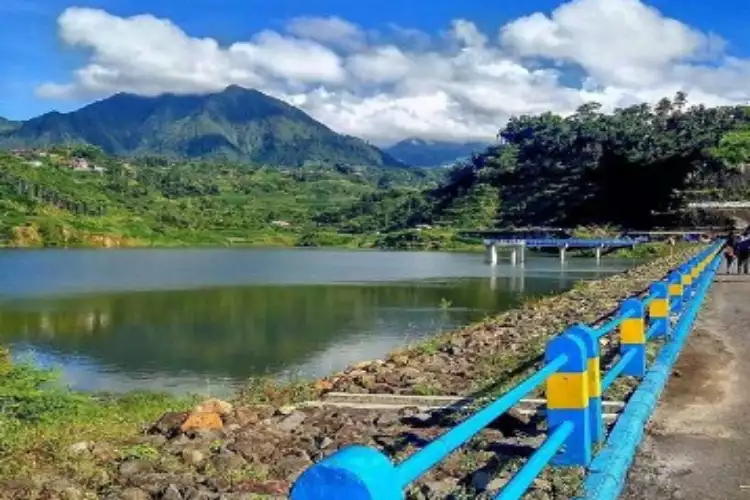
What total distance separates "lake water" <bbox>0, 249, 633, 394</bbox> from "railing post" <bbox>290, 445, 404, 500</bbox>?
21.3 m

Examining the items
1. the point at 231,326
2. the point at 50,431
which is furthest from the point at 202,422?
the point at 231,326

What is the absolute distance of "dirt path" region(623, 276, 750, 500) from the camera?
584 cm

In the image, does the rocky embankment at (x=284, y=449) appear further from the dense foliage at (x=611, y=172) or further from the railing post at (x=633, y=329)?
the dense foliage at (x=611, y=172)

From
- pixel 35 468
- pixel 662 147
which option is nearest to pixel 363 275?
pixel 35 468

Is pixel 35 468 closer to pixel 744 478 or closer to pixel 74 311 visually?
pixel 744 478

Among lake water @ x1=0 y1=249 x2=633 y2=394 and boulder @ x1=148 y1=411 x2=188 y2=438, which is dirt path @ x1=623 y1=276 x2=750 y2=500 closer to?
boulder @ x1=148 y1=411 x2=188 y2=438

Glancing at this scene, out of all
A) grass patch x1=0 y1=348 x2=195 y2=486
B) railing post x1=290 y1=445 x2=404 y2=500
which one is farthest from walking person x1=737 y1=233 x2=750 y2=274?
railing post x1=290 y1=445 x2=404 y2=500

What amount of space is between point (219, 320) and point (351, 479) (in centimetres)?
3993

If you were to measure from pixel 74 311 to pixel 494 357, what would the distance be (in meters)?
36.1

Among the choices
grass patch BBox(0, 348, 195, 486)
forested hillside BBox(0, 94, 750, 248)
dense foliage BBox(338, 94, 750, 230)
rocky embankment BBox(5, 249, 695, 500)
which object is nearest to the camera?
rocky embankment BBox(5, 249, 695, 500)

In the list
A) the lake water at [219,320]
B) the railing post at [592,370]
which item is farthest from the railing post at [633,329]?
the lake water at [219,320]

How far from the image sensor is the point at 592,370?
5.82 meters

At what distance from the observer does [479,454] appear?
691cm

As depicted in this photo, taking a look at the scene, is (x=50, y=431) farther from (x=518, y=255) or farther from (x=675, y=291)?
(x=518, y=255)
